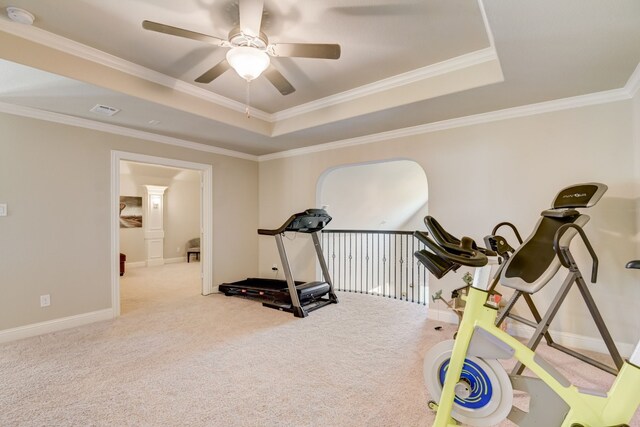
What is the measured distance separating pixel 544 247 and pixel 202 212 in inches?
172

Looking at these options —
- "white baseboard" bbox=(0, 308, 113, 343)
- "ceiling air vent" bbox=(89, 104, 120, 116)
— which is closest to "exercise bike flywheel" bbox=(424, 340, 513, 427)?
"ceiling air vent" bbox=(89, 104, 120, 116)

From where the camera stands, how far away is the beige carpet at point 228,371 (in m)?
1.85

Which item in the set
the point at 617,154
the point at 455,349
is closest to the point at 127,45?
the point at 455,349

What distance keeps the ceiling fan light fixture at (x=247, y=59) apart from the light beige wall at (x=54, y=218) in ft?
8.63

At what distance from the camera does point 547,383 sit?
1.38 m

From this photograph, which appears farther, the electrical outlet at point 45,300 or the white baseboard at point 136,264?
the white baseboard at point 136,264

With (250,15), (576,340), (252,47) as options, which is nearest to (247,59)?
(252,47)

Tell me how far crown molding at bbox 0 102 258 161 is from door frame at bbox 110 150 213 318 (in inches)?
9.5

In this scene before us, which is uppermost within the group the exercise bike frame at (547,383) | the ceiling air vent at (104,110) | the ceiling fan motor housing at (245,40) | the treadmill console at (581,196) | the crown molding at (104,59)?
the crown molding at (104,59)

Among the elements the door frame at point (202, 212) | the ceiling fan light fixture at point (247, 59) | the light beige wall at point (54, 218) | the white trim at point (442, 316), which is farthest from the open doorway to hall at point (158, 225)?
the ceiling fan light fixture at point (247, 59)

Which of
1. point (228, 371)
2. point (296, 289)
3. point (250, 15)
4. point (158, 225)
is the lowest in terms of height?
point (228, 371)

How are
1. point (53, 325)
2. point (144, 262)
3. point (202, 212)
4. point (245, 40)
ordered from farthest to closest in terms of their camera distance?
1. point (144, 262)
2. point (202, 212)
3. point (53, 325)
4. point (245, 40)

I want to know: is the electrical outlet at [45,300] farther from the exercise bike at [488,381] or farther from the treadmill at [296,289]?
the exercise bike at [488,381]

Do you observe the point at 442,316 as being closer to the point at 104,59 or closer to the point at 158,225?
the point at 104,59
